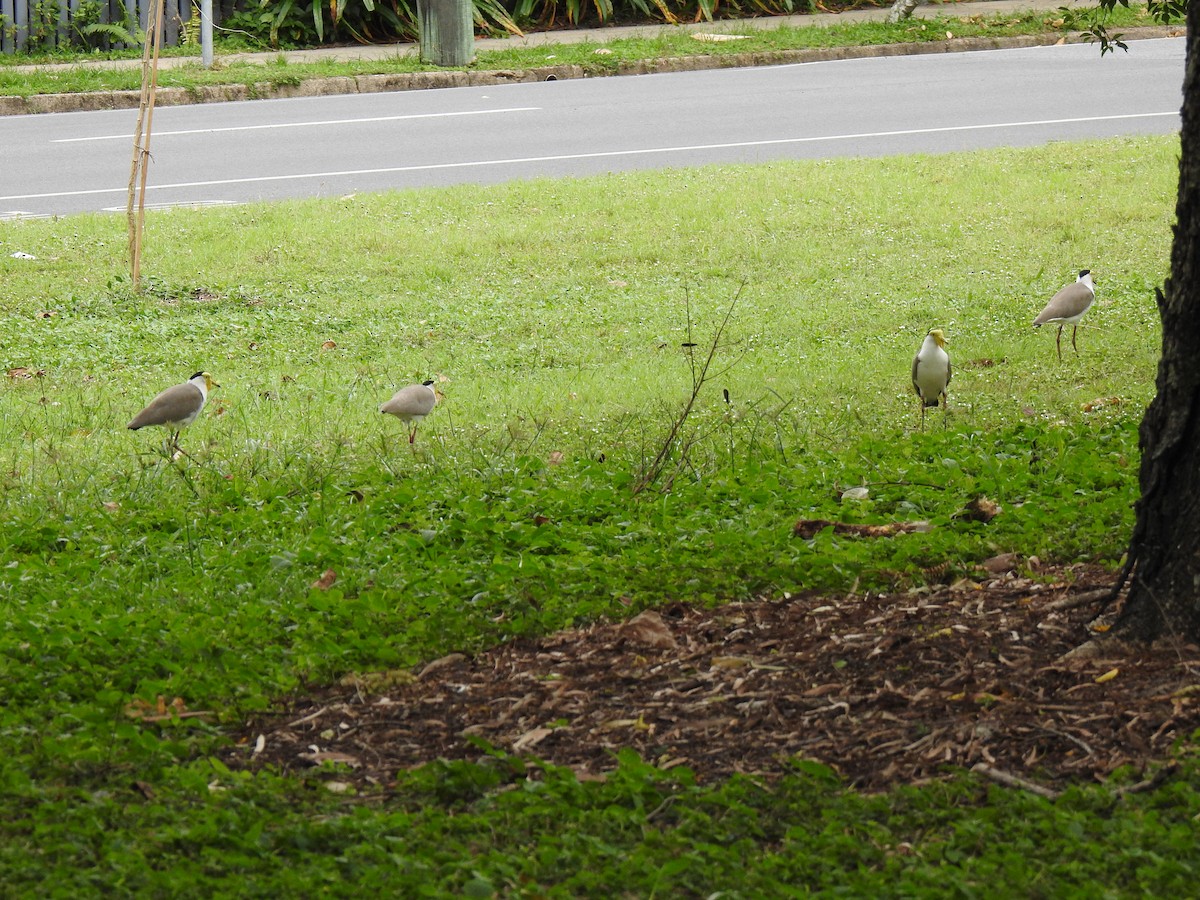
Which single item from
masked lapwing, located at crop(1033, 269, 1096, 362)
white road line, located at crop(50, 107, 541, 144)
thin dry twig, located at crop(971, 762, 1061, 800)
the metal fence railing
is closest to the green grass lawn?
thin dry twig, located at crop(971, 762, 1061, 800)

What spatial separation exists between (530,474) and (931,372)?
2145 mm

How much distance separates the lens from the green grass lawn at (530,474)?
353cm

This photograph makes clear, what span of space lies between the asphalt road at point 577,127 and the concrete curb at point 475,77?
37 cm

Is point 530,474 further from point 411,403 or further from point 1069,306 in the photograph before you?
point 1069,306

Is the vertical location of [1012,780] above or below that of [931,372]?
below

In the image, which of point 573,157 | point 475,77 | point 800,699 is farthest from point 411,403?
point 475,77

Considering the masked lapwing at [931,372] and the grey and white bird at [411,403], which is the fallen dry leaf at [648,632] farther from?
the masked lapwing at [931,372]

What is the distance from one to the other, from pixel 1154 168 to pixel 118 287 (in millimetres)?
8815

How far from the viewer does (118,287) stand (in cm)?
1084

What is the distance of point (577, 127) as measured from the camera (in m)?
15.9

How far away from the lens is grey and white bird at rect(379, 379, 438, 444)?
734 cm

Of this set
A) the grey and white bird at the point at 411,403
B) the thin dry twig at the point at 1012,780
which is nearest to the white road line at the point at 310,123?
the grey and white bird at the point at 411,403

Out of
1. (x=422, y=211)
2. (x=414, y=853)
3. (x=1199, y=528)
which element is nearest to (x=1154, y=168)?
(x=422, y=211)

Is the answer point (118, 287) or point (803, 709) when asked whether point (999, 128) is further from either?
point (803, 709)
